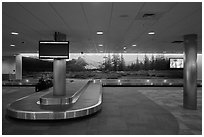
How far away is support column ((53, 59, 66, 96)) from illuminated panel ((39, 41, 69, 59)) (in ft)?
4.41

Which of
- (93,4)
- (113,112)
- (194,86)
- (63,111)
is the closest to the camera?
(93,4)

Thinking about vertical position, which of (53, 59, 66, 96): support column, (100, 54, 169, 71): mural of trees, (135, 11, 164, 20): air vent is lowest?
(53, 59, 66, 96): support column

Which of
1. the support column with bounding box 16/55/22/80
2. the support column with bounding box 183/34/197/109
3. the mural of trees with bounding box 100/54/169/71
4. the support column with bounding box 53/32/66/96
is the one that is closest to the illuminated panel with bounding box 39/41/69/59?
the support column with bounding box 53/32/66/96

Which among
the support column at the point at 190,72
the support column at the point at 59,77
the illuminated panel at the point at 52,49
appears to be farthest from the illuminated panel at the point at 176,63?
the illuminated panel at the point at 52,49

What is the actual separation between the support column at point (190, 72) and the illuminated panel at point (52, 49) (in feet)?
17.9

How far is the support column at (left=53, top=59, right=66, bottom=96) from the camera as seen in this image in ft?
28.6

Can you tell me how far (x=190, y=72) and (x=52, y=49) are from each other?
618 centimetres

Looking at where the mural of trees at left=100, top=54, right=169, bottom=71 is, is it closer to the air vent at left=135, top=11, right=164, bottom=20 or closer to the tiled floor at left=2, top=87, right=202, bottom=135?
the tiled floor at left=2, top=87, right=202, bottom=135

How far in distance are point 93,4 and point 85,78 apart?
63.8 ft

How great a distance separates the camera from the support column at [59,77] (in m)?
8.72

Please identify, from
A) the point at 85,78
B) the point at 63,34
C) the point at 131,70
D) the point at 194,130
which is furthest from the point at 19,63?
the point at 194,130

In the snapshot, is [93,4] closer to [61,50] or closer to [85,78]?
[61,50]

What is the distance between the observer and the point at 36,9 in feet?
15.9

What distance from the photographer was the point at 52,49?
7.57m
